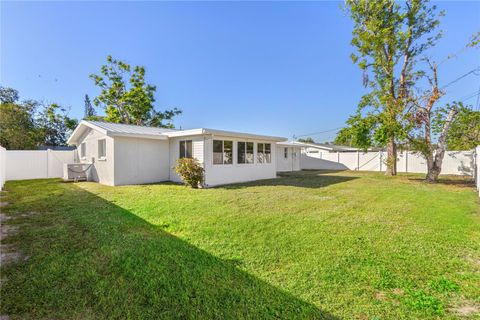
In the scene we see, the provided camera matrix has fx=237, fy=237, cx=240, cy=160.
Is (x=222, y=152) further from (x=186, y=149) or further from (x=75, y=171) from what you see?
(x=75, y=171)

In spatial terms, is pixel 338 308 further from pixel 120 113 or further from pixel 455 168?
A: pixel 120 113

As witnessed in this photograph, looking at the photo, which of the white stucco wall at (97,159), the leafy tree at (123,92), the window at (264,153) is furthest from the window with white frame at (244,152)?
the leafy tree at (123,92)

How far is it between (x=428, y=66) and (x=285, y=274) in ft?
51.2

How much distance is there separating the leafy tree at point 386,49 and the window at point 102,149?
45.1 ft

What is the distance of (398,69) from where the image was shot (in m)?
15.5

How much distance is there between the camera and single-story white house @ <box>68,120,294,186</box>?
35.1 ft

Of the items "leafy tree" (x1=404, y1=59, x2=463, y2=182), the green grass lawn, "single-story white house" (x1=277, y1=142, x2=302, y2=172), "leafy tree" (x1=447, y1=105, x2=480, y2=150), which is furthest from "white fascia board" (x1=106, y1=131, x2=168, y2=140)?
"leafy tree" (x1=447, y1=105, x2=480, y2=150)

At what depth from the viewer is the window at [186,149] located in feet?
37.2

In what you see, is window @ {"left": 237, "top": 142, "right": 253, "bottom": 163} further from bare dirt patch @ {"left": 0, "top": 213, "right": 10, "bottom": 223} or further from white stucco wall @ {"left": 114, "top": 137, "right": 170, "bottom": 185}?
bare dirt patch @ {"left": 0, "top": 213, "right": 10, "bottom": 223}

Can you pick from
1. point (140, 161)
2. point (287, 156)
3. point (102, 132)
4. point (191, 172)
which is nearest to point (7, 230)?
point (191, 172)

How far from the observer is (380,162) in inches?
821

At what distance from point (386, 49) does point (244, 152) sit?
11718 mm

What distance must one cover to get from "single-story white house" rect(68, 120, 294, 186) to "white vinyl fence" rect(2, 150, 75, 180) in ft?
7.02

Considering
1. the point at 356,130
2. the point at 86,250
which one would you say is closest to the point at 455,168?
the point at 356,130
